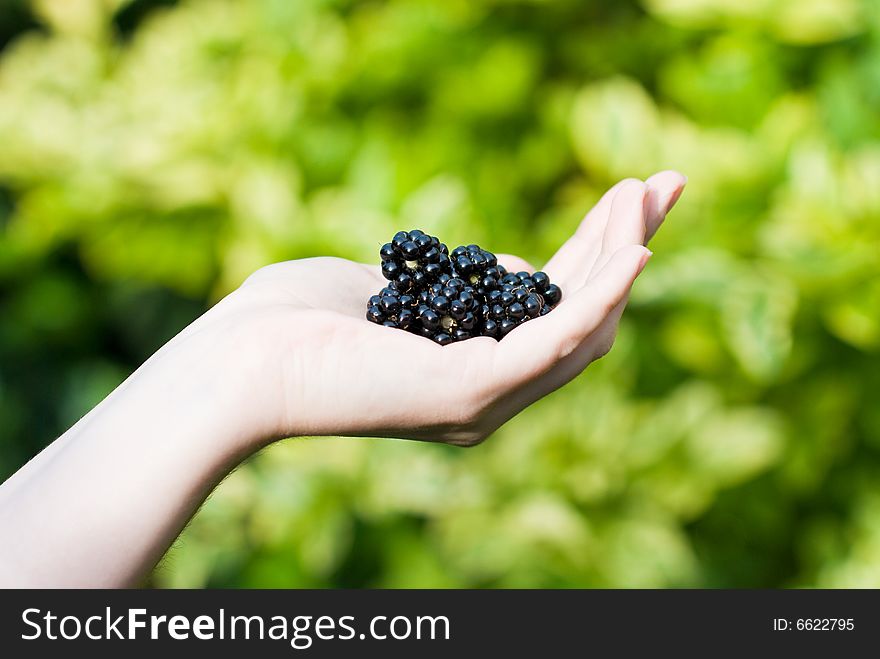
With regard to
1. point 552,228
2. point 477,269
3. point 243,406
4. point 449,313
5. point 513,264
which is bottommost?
point 243,406

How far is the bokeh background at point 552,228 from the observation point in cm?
201

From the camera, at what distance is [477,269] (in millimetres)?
1537

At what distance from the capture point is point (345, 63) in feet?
8.01

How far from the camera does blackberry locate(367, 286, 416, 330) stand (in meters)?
1.41

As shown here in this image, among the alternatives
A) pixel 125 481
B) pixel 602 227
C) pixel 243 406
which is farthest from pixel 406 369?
pixel 602 227

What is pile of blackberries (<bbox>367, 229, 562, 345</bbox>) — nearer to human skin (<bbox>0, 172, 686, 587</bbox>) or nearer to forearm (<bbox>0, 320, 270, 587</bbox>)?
human skin (<bbox>0, 172, 686, 587</bbox>)

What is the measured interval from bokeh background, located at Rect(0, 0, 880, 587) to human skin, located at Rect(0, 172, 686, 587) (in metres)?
0.81

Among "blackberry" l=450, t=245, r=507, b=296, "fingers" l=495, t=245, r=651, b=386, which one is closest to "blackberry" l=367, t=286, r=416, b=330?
"blackberry" l=450, t=245, r=507, b=296

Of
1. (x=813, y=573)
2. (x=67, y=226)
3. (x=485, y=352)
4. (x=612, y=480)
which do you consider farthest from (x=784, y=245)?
(x=67, y=226)

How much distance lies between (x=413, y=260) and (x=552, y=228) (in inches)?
28.0

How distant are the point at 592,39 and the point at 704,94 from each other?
0.42m

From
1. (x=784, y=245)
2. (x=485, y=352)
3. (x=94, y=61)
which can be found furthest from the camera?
(x=94, y=61)

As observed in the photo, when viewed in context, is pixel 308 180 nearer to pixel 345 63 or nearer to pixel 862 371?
pixel 345 63

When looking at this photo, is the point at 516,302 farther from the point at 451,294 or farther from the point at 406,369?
the point at 406,369
